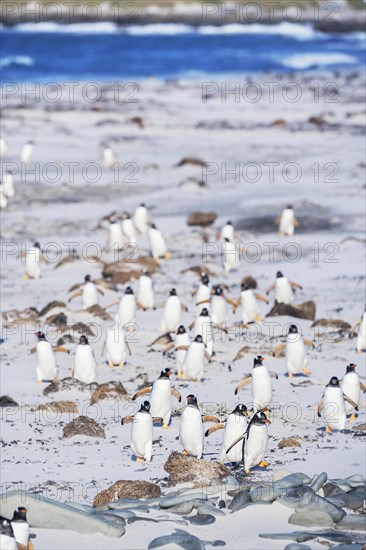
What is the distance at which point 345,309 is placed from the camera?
1858cm

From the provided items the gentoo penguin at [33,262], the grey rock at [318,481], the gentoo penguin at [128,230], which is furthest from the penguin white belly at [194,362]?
the gentoo penguin at [128,230]

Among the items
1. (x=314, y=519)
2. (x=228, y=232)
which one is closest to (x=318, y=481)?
(x=314, y=519)

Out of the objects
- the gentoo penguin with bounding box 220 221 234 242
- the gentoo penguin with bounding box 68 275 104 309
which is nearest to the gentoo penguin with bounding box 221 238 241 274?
the gentoo penguin with bounding box 220 221 234 242

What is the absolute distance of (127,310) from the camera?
1747cm

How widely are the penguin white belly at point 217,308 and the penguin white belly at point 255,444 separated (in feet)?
20.3

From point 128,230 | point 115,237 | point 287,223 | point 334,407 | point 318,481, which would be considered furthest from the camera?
point 287,223

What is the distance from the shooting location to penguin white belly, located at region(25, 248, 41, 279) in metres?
20.4

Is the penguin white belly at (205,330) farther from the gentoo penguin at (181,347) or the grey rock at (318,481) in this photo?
the grey rock at (318,481)

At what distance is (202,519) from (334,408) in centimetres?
314

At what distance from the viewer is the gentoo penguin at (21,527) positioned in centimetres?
906

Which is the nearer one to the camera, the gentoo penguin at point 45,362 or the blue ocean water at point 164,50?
the gentoo penguin at point 45,362

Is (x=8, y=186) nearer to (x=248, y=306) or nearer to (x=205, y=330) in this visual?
(x=248, y=306)

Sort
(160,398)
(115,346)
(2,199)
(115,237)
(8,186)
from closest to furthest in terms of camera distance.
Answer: (160,398) < (115,346) < (115,237) < (2,199) < (8,186)

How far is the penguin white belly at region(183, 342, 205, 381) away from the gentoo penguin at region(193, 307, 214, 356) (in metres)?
0.88
